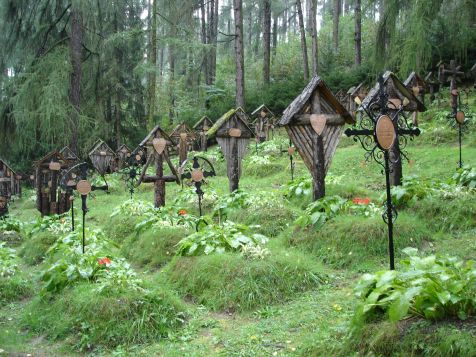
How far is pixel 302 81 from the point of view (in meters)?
23.2

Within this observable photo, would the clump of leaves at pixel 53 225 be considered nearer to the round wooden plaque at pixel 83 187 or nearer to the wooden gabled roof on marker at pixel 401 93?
the round wooden plaque at pixel 83 187

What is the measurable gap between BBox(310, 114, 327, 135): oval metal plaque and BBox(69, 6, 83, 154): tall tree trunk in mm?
11076

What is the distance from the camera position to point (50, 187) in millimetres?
11656

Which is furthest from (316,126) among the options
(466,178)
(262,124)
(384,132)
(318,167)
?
(262,124)

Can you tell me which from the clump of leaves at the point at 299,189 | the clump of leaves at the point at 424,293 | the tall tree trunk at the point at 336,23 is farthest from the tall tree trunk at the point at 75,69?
the tall tree trunk at the point at 336,23

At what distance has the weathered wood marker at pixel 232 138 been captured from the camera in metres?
9.62

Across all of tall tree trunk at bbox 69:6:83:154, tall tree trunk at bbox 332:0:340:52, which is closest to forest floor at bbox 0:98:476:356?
tall tree trunk at bbox 69:6:83:154

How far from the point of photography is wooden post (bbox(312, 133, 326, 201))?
7.58m

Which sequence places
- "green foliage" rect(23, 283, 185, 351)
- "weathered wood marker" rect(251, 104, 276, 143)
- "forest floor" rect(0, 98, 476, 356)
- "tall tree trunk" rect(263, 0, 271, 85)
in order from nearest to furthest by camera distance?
"forest floor" rect(0, 98, 476, 356) → "green foliage" rect(23, 283, 185, 351) → "weathered wood marker" rect(251, 104, 276, 143) → "tall tree trunk" rect(263, 0, 271, 85)

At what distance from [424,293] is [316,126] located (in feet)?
15.0

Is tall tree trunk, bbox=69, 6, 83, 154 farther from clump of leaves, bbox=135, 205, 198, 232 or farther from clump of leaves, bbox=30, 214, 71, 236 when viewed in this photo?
clump of leaves, bbox=135, 205, 198, 232

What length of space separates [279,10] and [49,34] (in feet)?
76.9

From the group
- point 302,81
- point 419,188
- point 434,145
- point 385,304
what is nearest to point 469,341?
point 385,304

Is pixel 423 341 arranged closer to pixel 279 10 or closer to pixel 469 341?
pixel 469 341
